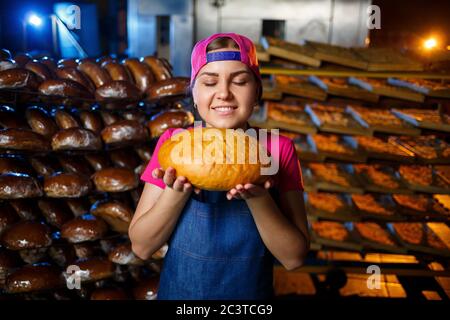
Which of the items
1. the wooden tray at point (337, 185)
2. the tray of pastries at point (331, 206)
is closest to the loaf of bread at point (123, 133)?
the wooden tray at point (337, 185)

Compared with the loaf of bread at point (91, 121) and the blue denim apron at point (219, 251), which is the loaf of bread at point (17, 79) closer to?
the loaf of bread at point (91, 121)

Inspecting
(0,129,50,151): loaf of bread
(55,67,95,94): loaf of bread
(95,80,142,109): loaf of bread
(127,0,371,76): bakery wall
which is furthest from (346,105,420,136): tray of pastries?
(127,0,371,76): bakery wall

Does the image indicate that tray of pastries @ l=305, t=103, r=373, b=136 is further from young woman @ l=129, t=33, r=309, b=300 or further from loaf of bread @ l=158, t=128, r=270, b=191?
loaf of bread @ l=158, t=128, r=270, b=191

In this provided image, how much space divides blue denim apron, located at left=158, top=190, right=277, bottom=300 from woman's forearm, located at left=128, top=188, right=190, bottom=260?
0.13 meters

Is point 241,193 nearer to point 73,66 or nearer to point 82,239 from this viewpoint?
point 82,239

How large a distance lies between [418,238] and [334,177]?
884 millimetres

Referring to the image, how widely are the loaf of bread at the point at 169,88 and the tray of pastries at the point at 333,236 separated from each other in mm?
1878

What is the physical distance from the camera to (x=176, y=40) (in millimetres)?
5781

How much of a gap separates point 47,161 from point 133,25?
4271 mm

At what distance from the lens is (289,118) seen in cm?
337

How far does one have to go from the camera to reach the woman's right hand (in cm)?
105

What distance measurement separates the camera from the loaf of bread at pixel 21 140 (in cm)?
187

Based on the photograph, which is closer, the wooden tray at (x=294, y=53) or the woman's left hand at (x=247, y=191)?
the woman's left hand at (x=247, y=191)
